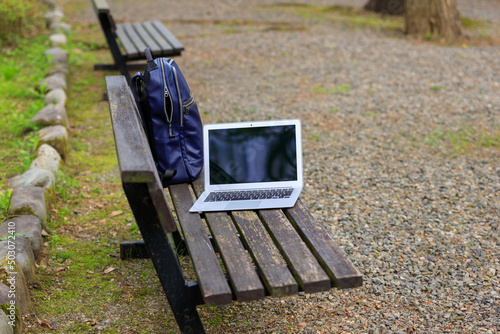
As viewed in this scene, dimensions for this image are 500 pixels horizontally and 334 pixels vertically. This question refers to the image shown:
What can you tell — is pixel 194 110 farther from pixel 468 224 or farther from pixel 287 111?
pixel 287 111

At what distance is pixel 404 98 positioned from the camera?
649cm

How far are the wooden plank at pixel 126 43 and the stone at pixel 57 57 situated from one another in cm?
98

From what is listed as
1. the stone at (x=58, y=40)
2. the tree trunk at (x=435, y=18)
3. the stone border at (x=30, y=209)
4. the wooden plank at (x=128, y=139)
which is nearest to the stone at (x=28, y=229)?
the stone border at (x=30, y=209)

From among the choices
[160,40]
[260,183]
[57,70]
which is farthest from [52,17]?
[260,183]

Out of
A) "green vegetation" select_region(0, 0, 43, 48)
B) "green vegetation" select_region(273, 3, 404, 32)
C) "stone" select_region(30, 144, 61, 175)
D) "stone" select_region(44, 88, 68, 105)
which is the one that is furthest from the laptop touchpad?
"green vegetation" select_region(273, 3, 404, 32)

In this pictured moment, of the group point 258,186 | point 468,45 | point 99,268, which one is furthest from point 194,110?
point 468,45

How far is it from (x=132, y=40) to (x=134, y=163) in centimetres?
466

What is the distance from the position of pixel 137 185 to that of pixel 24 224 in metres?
1.57

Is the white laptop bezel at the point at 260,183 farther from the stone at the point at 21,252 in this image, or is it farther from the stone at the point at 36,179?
the stone at the point at 36,179

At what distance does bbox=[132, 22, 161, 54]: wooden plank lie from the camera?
5.74 metres

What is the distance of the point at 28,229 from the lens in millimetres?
3299

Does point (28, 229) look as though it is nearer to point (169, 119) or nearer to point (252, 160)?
point (169, 119)

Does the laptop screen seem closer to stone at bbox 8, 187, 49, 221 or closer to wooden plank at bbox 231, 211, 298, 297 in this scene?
wooden plank at bbox 231, 211, 298, 297

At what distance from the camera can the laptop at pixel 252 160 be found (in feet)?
9.36
